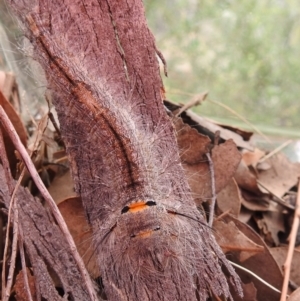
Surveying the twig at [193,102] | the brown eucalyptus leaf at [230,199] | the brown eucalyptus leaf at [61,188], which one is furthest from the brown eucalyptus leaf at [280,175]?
the brown eucalyptus leaf at [61,188]

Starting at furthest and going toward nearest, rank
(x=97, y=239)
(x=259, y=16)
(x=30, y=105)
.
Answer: (x=259, y=16)
(x=30, y=105)
(x=97, y=239)

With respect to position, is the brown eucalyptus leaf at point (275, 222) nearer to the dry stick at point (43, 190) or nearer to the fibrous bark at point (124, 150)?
the fibrous bark at point (124, 150)

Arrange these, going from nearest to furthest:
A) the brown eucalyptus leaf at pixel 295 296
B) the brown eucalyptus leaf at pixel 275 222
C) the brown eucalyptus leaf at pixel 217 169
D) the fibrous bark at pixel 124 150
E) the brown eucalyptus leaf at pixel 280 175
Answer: the fibrous bark at pixel 124 150 < the brown eucalyptus leaf at pixel 295 296 < the brown eucalyptus leaf at pixel 217 169 < the brown eucalyptus leaf at pixel 275 222 < the brown eucalyptus leaf at pixel 280 175

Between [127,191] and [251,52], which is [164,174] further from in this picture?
[251,52]

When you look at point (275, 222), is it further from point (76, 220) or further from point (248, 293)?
point (76, 220)

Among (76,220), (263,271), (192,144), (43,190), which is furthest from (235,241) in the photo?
(43,190)

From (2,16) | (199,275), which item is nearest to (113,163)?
(199,275)

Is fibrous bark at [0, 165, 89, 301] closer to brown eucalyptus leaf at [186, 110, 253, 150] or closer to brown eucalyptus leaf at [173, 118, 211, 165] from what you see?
brown eucalyptus leaf at [173, 118, 211, 165]

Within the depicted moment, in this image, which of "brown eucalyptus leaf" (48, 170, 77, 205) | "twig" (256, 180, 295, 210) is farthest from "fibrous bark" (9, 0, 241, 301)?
"twig" (256, 180, 295, 210)
